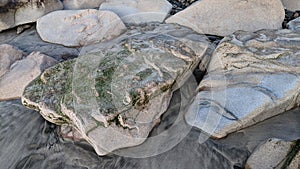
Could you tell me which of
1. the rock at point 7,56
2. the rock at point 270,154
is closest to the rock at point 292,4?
the rock at point 270,154

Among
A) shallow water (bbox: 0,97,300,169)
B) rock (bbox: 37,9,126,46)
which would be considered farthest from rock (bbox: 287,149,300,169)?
rock (bbox: 37,9,126,46)

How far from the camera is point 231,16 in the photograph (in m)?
4.18

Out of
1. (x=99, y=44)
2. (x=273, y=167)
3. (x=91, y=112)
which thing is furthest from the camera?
(x=99, y=44)

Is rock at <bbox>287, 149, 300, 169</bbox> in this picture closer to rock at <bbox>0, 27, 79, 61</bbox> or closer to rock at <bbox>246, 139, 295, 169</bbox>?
rock at <bbox>246, 139, 295, 169</bbox>

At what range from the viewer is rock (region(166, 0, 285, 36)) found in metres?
4.11

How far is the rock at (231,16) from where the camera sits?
4.11 meters

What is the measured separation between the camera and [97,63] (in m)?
3.28

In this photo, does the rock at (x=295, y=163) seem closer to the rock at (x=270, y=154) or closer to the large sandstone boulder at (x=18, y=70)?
the rock at (x=270, y=154)

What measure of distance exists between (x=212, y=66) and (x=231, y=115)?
2.28ft

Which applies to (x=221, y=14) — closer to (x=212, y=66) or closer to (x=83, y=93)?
(x=212, y=66)

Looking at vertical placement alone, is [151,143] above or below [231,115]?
below

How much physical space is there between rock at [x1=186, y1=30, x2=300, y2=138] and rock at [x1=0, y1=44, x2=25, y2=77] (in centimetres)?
214

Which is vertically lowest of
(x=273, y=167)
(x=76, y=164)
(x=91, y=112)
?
(x=76, y=164)

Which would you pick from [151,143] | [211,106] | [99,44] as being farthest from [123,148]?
[99,44]
